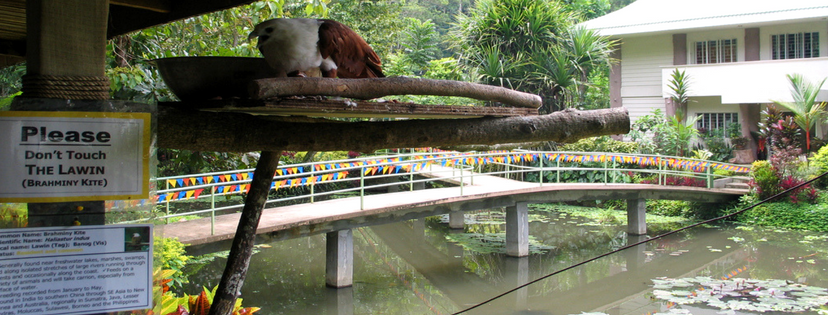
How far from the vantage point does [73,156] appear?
5.24ft

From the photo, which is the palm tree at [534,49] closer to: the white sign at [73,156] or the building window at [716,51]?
the building window at [716,51]

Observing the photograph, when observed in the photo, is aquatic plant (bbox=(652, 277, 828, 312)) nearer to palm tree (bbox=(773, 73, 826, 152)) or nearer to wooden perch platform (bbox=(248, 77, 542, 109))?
wooden perch platform (bbox=(248, 77, 542, 109))

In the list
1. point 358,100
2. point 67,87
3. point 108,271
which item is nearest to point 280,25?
point 358,100

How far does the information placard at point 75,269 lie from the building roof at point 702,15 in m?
16.6

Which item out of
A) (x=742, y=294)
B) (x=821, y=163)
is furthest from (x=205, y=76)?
(x=821, y=163)

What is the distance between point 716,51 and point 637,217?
7430mm

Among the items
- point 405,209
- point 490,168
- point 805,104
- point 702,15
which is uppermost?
point 702,15

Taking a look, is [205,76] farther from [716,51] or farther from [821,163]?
[716,51]

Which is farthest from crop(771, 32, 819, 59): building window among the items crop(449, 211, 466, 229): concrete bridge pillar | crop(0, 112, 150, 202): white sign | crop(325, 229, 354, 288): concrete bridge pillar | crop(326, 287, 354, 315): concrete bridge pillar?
crop(0, 112, 150, 202): white sign

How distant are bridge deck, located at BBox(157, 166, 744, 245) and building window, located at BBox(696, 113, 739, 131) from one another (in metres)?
4.07

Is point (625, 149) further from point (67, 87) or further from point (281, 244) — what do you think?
point (67, 87)

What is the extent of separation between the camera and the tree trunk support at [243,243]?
8.97 ft

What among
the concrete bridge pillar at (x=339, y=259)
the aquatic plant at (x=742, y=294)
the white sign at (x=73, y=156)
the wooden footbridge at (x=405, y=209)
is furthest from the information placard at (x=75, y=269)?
the aquatic plant at (x=742, y=294)

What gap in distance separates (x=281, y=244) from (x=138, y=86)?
831cm
